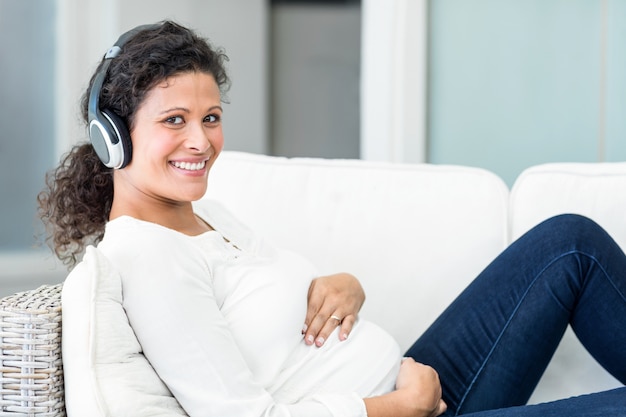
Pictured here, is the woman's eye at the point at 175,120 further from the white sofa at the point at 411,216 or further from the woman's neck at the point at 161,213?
the white sofa at the point at 411,216

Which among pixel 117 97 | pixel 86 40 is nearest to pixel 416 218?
pixel 117 97

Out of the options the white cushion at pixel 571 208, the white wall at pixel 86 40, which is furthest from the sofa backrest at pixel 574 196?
the white wall at pixel 86 40

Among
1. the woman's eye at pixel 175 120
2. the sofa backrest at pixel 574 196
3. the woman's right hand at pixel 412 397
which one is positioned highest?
the woman's eye at pixel 175 120

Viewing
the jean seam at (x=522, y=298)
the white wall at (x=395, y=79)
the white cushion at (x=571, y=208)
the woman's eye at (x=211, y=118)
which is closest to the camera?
the woman's eye at (x=211, y=118)

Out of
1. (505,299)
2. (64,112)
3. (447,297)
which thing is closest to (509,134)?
(447,297)

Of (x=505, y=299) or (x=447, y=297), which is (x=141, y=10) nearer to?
(x=447, y=297)

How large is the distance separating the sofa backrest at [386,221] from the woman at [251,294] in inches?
5.9

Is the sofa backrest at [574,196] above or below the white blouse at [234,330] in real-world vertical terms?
above

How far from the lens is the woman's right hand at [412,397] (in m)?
1.17

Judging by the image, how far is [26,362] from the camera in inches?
38.1

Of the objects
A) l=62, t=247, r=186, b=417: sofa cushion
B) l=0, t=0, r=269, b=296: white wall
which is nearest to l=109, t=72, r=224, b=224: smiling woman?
l=62, t=247, r=186, b=417: sofa cushion

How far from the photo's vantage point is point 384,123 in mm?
2463

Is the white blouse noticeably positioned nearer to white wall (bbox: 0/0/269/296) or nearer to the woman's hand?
the woman's hand

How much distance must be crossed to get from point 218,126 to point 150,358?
1.33 feet
